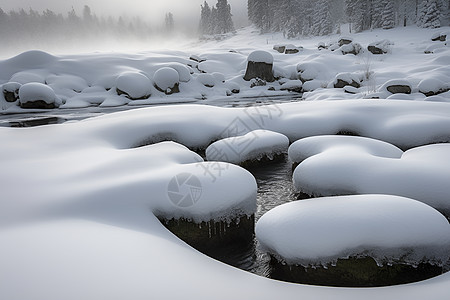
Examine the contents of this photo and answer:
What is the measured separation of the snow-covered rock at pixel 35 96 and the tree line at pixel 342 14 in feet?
103

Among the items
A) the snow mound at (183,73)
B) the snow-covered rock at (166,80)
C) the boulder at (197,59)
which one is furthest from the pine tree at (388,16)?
the snow-covered rock at (166,80)

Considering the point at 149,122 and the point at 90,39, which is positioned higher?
the point at 90,39

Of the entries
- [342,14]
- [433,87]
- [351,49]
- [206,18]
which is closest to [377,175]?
[433,87]

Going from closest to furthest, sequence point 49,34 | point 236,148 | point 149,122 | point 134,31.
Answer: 1. point 236,148
2. point 149,122
3. point 49,34
4. point 134,31

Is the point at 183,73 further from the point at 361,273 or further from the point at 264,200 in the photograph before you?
the point at 361,273

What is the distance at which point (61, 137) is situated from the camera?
15.4ft

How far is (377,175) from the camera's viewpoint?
3068mm

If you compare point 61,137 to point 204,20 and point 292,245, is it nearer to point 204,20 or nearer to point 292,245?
point 292,245

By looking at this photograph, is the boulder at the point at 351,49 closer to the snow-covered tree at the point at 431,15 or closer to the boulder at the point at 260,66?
the boulder at the point at 260,66

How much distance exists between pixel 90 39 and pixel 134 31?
12.0 metres

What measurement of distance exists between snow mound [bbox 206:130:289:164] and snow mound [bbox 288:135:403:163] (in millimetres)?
376

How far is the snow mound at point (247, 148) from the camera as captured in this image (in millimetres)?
4414

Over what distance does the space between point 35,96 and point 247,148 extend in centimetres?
1074

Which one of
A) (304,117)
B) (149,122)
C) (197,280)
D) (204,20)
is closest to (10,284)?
(197,280)
